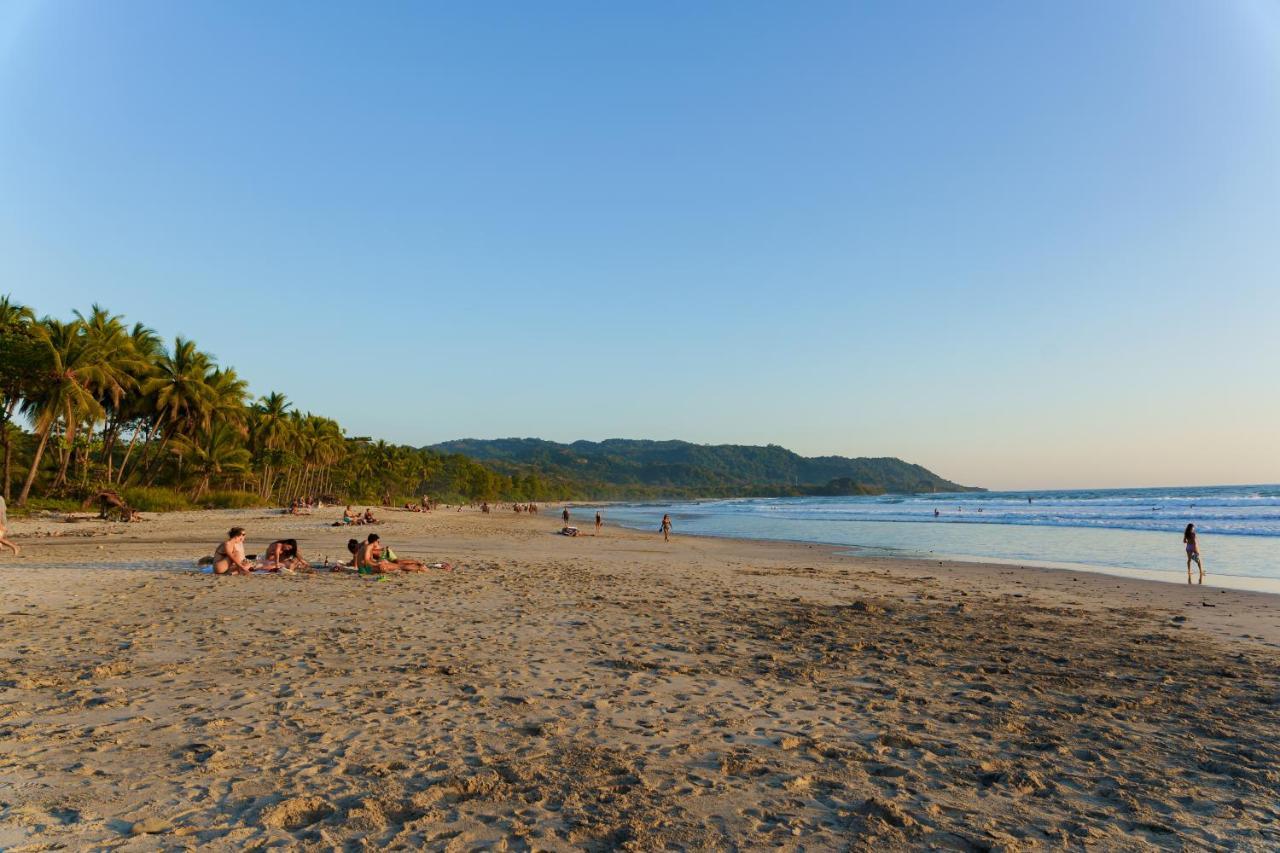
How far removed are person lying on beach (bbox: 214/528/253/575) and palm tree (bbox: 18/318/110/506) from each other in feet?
91.9

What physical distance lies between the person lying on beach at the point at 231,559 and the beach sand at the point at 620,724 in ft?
7.84

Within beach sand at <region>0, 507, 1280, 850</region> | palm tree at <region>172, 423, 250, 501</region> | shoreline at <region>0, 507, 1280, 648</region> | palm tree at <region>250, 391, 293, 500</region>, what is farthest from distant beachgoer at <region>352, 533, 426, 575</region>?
palm tree at <region>250, 391, 293, 500</region>

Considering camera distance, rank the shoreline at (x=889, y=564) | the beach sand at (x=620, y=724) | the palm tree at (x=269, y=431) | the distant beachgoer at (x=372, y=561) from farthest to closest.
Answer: the palm tree at (x=269, y=431) < the distant beachgoer at (x=372, y=561) < the shoreline at (x=889, y=564) < the beach sand at (x=620, y=724)

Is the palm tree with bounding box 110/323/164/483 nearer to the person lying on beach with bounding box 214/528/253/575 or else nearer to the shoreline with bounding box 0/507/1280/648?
the shoreline with bounding box 0/507/1280/648

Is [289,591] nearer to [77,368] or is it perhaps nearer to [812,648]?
[812,648]

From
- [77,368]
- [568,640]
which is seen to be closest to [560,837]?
[568,640]

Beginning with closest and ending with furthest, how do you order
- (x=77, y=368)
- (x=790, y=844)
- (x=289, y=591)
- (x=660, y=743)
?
(x=790, y=844) → (x=660, y=743) → (x=289, y=591) → (x=77, y=368)

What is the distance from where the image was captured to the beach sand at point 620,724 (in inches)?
158

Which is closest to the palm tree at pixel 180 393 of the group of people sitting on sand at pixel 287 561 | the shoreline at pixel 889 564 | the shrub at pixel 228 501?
the shrub at pixel 228 501

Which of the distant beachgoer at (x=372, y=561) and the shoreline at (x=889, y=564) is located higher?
the distant beachgoer at (x=372, y=561)

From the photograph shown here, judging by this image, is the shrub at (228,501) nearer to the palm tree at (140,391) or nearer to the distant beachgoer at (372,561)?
the palm tree at (140,391)

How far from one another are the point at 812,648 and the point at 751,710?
2.94 m

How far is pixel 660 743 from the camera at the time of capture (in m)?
5.39

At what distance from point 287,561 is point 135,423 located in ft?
170
